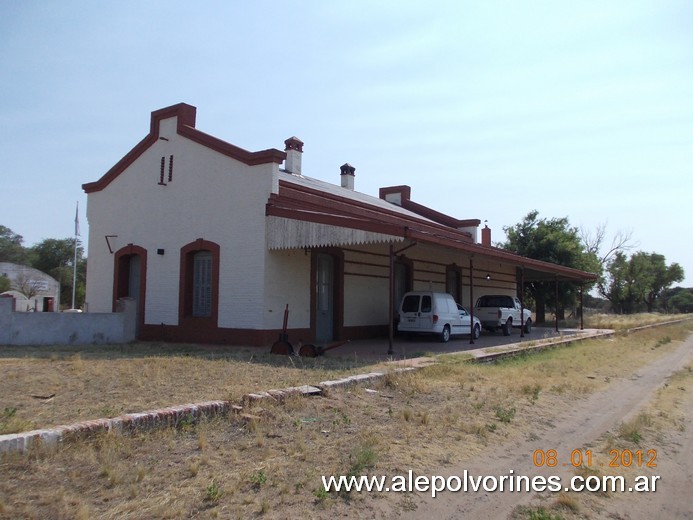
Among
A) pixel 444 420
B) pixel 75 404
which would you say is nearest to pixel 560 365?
pixel 444 420

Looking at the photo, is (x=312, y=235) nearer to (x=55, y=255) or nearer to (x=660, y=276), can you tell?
(x=55, y=255)

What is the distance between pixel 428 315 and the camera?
1877 centimetres

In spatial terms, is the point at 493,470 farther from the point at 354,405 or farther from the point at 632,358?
the point at 632,358

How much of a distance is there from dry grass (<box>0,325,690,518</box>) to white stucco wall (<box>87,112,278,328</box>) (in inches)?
221

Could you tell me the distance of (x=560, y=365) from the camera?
571 inches

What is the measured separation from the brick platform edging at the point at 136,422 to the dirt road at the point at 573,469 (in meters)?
2.89

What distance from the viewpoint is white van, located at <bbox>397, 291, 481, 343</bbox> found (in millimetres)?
18781

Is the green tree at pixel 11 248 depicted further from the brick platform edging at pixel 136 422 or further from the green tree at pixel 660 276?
the green tree at pixel 660 276

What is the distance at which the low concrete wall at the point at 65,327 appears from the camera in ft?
51.1

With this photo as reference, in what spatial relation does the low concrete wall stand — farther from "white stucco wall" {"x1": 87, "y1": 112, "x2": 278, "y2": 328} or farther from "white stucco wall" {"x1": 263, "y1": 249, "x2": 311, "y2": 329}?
"white stucco wall" {"x1": 263, "y1": 249, "x2": 311, "y2": 329}

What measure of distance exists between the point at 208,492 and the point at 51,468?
1537 mm

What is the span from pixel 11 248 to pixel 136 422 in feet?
236

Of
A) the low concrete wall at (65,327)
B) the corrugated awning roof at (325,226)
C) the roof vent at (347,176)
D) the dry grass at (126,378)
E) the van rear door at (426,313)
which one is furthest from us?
the roof vent at (347,176)

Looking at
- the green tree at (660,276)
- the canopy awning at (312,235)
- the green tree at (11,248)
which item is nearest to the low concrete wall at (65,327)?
the canopy awning at (312,235)
